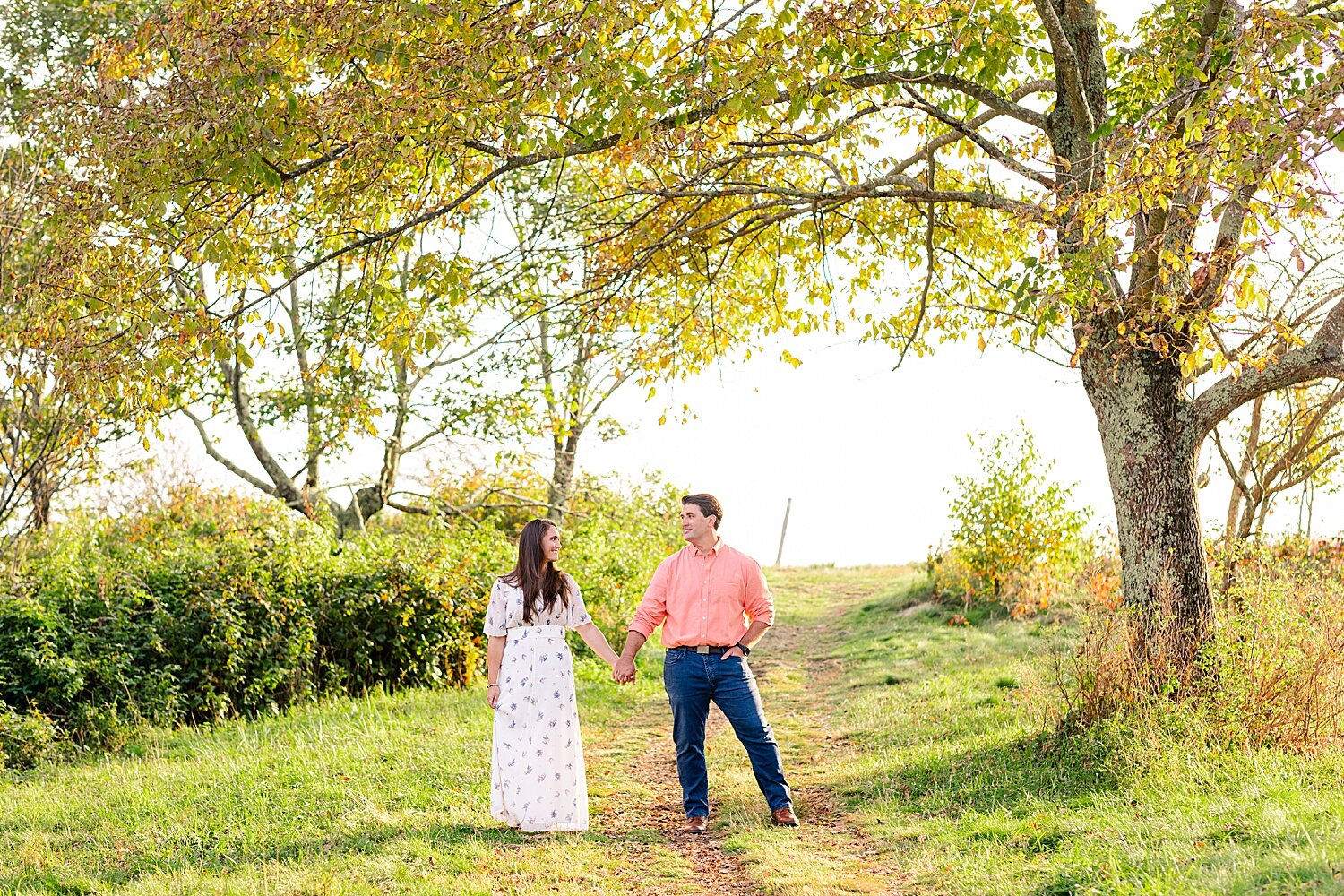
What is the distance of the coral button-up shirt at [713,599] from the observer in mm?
7230

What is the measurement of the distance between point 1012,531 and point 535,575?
1288 cm

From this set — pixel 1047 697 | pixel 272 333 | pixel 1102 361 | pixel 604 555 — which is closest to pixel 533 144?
pixel 272 333

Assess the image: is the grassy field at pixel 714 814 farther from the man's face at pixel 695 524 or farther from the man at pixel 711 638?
the man's face at pixel 695 524

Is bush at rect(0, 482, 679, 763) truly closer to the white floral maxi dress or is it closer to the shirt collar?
the white floral maxi dress

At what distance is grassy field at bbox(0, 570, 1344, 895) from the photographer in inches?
231

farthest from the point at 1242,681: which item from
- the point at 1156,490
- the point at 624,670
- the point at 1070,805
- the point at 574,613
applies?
the point at 574,613

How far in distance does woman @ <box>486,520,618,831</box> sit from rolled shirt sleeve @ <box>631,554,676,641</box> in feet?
0.92

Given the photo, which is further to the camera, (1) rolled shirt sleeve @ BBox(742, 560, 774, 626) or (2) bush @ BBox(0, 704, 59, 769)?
(2) bush @ BBox(0, 704, 59, 769)

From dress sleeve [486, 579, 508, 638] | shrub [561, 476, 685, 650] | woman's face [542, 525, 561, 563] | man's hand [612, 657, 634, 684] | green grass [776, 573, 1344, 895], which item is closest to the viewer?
green grass [776, 573, 1344, 895]

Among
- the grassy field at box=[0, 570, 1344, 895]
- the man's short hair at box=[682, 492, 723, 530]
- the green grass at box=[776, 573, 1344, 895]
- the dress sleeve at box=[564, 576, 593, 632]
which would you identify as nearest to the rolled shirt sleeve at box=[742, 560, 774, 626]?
the man's short hair at box=[682, 492, 723, 530]

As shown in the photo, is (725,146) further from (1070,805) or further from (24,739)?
(24,739)

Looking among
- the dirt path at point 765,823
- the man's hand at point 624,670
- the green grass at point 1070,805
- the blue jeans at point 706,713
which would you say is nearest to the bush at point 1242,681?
the green grass at point 1070,805

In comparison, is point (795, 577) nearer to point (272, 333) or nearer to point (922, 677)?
point (922, 677)

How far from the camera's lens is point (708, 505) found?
24.1 feet
